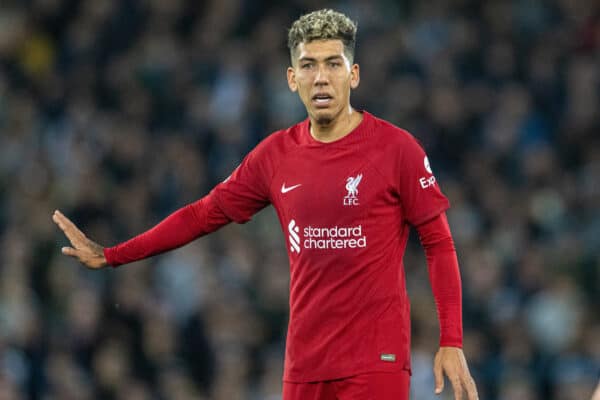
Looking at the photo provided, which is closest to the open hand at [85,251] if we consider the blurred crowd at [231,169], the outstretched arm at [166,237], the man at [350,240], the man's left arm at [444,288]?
the outstretched arm at [166,237]

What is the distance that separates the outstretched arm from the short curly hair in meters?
0.82

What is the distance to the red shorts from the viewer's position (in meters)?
5.22

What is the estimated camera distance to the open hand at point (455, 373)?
17.0 ft

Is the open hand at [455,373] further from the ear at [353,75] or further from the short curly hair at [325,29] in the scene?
the short curly hair at [325,29]

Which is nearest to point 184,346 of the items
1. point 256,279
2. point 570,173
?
point 256,279

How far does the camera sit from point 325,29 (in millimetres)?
5359

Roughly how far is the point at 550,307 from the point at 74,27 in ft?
19.8

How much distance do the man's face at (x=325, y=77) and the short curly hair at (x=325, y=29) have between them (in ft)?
0.07

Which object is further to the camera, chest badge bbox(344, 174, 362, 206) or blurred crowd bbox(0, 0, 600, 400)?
blurred crowd bbox(0, 0, 600, 400)

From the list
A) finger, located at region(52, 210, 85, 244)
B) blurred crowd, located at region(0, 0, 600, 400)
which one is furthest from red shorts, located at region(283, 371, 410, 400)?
blurred crowd, located at region(0, 0, 600, 400)

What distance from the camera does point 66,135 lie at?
12.3m

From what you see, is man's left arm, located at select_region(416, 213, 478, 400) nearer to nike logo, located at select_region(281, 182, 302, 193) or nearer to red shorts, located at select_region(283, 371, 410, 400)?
red shorts, located at select_region(283, 371, 410, 400)

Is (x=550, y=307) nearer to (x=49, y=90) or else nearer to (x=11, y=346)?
(x=11, y=346)

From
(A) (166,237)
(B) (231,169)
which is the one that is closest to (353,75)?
(A) (166,237)
